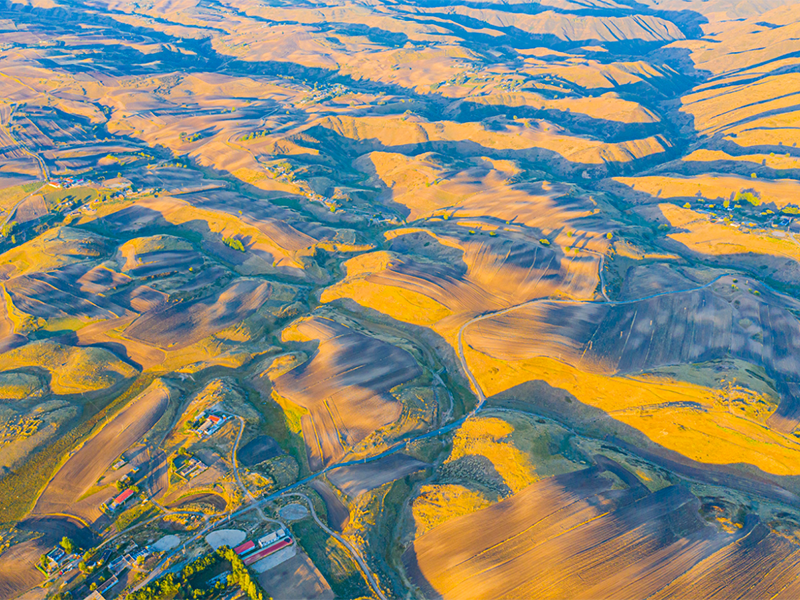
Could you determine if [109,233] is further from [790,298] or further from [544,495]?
[790,298]

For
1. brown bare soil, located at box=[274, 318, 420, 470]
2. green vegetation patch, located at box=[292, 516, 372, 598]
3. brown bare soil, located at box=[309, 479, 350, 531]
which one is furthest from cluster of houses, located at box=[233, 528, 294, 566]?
brown bare soil, located at box=[274, 318, 420, 470]

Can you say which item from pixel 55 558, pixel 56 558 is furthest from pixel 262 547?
pixel 55 558

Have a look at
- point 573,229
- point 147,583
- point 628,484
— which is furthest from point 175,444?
point 573,229

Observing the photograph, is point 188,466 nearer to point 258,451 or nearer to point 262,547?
point 258,451

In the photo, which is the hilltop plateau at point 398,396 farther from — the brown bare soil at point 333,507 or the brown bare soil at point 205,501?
the brown bare soil at point 333,507

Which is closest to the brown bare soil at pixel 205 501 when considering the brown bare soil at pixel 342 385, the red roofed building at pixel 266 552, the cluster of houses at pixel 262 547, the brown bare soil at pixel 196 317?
the cluster of houses at pixel 262 547
